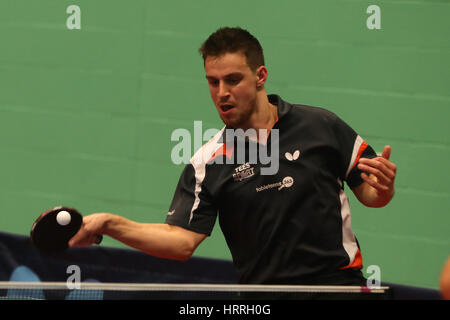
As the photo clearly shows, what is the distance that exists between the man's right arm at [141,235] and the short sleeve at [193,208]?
30 millimetres

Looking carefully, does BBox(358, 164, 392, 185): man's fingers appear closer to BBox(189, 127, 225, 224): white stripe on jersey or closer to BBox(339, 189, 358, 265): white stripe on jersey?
BBox(339, 189, 358, 265): white stripe on jersey

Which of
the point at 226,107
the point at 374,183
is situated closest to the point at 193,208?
the point at 226,107

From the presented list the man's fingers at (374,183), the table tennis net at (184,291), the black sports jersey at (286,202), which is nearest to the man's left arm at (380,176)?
the man's fingers at (374,183)

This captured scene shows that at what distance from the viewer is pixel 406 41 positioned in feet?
12.5

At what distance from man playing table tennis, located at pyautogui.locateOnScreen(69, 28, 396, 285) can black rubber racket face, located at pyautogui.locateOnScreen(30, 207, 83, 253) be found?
0.40 m

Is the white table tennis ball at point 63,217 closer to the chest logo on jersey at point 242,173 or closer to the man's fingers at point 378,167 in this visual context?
the chest logo on jersey at point 242,173

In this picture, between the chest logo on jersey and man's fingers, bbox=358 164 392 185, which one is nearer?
man's fingers, bbox=358 164 392 185

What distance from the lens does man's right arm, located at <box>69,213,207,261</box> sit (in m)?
2.37

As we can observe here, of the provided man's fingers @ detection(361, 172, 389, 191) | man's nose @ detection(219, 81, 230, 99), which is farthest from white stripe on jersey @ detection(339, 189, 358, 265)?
man's nose @ detection(219, 81, 230, 99)

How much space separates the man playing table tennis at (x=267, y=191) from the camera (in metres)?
2.71

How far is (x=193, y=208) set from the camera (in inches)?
108

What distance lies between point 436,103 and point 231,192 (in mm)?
1605

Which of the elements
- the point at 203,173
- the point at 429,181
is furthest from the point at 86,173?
the point at 429,181

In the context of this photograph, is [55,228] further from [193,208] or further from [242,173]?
[242,173]
